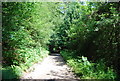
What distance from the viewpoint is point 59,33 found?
19.1 m

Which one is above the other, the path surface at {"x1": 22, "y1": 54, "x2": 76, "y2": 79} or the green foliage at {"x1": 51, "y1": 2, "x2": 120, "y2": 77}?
the green foliage at {"x1": 51, "y1": 2, "x2": 120, "y2": 77}

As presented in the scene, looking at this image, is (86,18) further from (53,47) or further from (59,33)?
(53,47)

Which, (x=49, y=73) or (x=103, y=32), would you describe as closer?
(x=49, y=73)

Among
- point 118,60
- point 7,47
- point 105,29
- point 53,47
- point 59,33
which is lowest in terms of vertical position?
point 53,47

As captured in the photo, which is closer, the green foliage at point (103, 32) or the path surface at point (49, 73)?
the path surface at point (49, 73)

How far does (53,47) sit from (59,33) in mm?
3595

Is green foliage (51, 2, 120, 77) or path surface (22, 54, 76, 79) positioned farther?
green foliage (51, 2, 120, 77)

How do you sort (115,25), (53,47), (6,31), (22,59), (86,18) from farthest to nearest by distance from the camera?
1. (53,47)
2. (86,18)
3. (22,59)
4. (115,25)
5. (6,31)

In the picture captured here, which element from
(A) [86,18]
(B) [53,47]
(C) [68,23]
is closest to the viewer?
(A) [86,18]

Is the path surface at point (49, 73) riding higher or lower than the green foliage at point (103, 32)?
lower

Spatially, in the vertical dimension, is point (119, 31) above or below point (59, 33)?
above

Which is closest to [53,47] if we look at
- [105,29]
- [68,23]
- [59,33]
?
[59,33]

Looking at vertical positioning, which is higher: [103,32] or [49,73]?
[103,32]

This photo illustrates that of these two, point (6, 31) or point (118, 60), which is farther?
point (118, 60)
